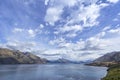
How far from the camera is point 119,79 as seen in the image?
284 ft

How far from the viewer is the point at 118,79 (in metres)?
87.5

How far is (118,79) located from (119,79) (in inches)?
43.0
